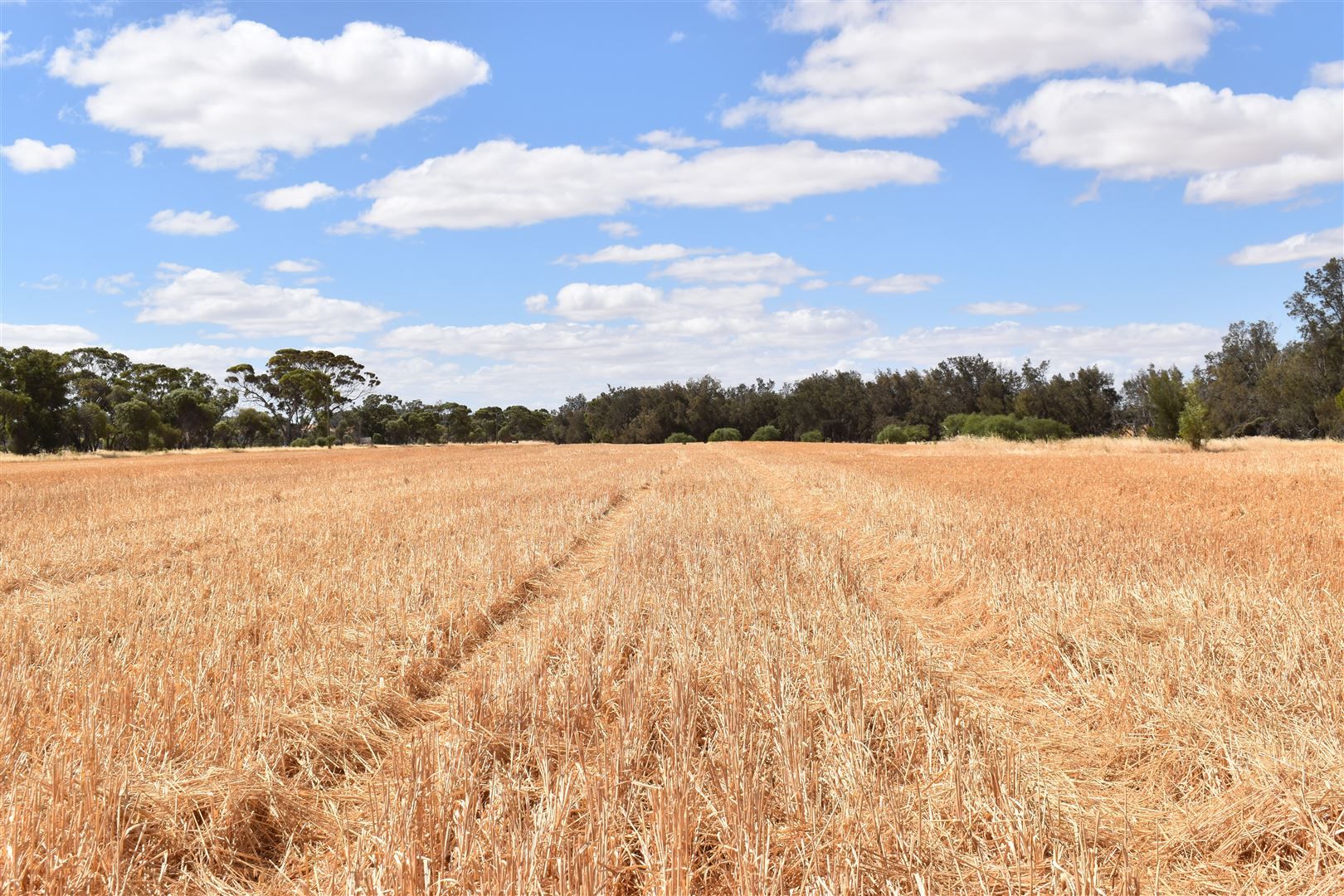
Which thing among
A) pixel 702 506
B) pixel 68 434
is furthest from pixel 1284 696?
pixel 68 434

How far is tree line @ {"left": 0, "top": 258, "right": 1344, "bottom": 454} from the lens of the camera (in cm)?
6881

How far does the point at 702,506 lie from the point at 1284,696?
12.3 meters

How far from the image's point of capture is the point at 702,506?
16859 millimetres

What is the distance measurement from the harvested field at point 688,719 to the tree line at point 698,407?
209 ft

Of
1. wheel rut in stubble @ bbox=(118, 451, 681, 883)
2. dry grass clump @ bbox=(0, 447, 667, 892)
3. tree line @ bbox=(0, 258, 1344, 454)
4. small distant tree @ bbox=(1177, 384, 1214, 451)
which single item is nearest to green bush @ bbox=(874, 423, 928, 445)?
tree line @ bbox=(0, 258, 1344, 454)

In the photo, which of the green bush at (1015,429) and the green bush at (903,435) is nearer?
the green bush at (1015,429)

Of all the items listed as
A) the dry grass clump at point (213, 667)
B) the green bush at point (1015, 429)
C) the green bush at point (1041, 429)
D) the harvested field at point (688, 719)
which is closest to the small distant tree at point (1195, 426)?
the green bush at point (1015, 429)

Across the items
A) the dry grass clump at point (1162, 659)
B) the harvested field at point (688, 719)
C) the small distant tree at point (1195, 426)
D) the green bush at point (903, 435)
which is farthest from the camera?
the green bush at point (903, 435)

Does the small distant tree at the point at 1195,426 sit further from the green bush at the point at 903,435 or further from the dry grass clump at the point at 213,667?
the dry grass clump at the point at 213,667

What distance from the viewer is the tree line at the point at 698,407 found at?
6881 cm

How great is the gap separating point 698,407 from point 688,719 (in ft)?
349

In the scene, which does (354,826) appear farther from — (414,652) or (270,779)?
(414,652)

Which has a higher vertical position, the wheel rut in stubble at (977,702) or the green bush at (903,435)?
the green bush at (903,435)

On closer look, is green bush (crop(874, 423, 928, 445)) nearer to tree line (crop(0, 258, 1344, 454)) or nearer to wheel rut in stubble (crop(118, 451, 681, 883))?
tree line (crop(0, 258, 1344, 454))
